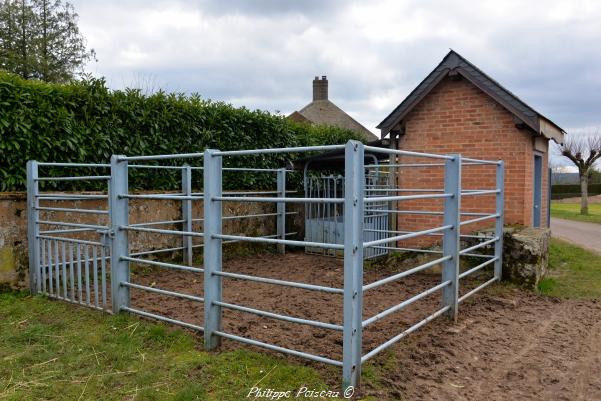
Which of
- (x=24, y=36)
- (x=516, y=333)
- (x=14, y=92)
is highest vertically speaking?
(x=24, y=36)

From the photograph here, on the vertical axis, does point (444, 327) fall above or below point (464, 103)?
A: below

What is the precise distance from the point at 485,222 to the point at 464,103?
197 centimetres

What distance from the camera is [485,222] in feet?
25.4

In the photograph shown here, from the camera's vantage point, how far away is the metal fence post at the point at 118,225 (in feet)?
15.7

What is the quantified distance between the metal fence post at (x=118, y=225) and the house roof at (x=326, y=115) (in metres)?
22.7

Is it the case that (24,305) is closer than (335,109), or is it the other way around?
(24,305)

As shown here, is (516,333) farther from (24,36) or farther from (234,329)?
(24,36)

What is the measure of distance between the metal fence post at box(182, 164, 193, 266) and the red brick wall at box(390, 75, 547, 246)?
3.59 metres

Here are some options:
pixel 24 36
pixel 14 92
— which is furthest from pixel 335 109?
pixel 14 92

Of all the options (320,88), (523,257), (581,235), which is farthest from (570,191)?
(523,257)

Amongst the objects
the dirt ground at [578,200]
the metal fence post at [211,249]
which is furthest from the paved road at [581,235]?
the dirt ground at [578,200]

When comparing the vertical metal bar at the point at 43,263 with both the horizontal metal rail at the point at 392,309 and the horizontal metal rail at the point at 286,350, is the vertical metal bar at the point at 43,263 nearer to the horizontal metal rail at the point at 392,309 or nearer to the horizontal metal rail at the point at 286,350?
the horizontal metal rail at the point at 286,350

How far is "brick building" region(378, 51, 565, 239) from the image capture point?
7.46 m

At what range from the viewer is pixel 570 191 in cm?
3762
